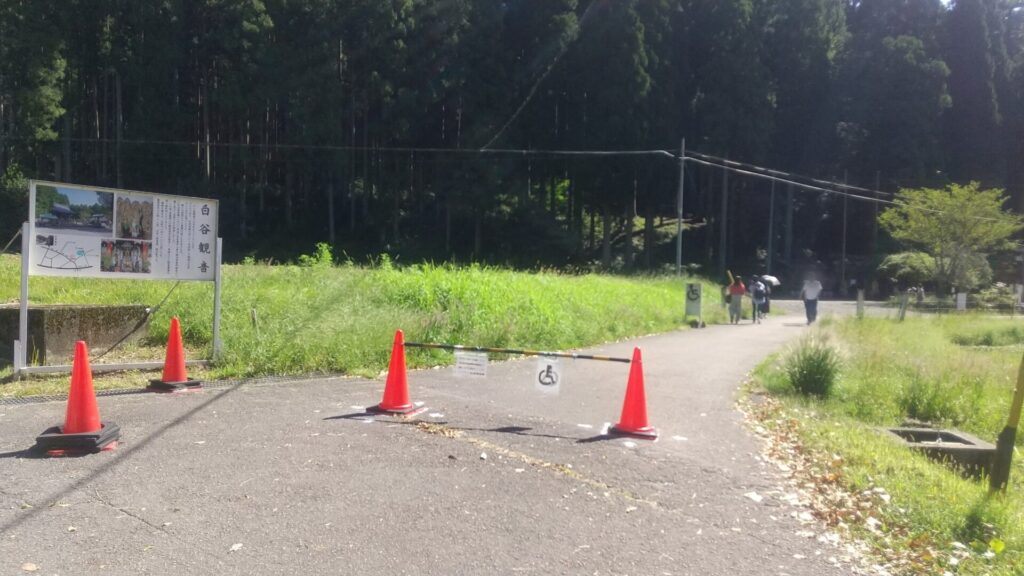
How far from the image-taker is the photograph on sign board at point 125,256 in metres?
10.4

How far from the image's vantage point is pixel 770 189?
60281 mm

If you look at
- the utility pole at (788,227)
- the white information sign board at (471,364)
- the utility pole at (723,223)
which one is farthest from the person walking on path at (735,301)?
the utility pole at (788,227)

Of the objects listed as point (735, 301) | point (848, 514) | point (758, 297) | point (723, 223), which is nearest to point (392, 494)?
point (848, 514)

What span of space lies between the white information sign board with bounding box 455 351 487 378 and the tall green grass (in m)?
2.46

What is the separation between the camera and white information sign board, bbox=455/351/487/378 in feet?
30.9

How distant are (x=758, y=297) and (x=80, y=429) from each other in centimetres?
2452

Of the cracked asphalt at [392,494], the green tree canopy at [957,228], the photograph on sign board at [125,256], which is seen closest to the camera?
the cracked asphalt at [392,494]

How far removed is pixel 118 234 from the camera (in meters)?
10.5

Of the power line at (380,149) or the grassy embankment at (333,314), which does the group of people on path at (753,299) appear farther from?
the power line at (380,149)

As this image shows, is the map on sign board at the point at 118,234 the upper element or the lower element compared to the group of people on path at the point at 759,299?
upper

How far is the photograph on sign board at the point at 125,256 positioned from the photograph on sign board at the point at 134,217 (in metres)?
A: 0.10

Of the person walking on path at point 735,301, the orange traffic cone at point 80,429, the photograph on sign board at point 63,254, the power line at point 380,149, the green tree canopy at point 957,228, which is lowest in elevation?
the orange traffic cone at point 80,429

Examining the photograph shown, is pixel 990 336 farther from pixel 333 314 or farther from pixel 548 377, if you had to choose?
pixel 548 377

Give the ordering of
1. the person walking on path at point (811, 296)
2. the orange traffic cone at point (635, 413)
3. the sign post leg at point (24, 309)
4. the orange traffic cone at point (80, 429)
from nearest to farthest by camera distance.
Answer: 1. the orange traffic cone at point (80, 429)
2. the orange traffic cone at point (635, 413)
3. the sign post leg at point (24, 309)
4. the person walking on path at point (811, 296)
